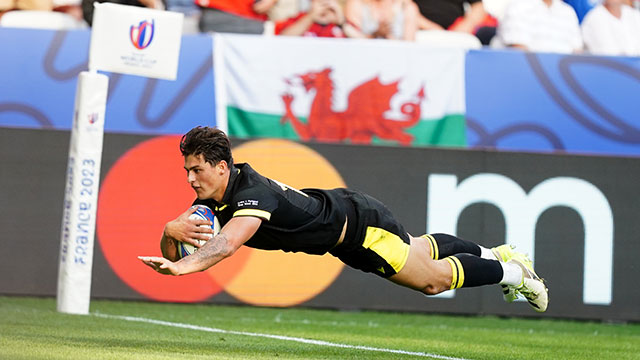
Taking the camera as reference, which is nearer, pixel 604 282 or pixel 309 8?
pixel 604 282

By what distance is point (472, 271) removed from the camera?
27.6 ft

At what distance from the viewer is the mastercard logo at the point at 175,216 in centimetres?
1238

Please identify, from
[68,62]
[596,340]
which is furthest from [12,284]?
[596,340]

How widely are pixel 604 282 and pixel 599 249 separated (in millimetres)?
382

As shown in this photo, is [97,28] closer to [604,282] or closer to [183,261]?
[183,261]

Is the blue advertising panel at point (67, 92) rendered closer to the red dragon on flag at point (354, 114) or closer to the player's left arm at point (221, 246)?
the red dragon on flag at point (354, 114)

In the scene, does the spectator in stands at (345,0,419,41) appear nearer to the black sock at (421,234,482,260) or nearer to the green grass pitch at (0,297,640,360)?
the green grass pitch at (0,297,640,360)

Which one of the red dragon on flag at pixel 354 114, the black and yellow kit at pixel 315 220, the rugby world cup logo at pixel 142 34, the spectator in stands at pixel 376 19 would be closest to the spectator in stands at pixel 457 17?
the spectator in stands at pixel 376 19

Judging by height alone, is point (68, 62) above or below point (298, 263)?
above

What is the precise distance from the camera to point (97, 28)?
10.9 m

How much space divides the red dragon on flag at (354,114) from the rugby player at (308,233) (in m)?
4.96

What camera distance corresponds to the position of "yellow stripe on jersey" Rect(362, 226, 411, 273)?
319 inches

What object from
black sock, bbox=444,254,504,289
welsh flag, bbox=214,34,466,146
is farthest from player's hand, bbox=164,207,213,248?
welsh flag, bbox=214,34,466,146

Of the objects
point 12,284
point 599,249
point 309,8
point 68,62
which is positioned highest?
point 309,8
